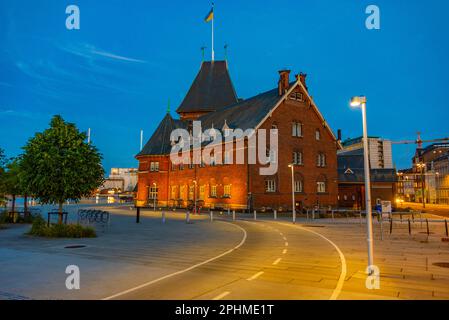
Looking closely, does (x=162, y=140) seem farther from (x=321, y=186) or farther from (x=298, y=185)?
(x=321, y=186)

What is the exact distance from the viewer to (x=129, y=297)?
7.54 meters

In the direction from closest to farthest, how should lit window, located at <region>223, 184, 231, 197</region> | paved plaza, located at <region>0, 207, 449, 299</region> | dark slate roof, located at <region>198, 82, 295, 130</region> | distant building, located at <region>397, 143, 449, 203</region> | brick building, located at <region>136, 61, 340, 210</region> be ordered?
1. paved plaza, located at <region>0, 207, 449, 299</region>
2. brick building, located at <region>136, 61, 340, 210</region>
3. dark slate roof, located at <region>198, 82, 295, 130</region>
4. lit window, located at <region>223, 184, 231, 197</region>
5. distant building, located at <region>397, 143, 449, 203</region>

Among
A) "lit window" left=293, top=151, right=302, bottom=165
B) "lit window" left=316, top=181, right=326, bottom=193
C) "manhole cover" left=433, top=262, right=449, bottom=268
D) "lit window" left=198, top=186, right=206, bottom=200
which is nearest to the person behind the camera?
"manhole cover" left=433, top=262, right=449, bottom=268

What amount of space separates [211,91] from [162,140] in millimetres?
14492

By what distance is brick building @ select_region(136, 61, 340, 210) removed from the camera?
143 feet

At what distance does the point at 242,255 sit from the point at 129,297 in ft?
21.2

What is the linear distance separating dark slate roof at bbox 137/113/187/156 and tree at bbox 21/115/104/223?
40371mm

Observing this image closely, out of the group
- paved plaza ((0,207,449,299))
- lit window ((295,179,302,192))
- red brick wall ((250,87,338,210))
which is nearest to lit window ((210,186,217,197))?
red brick wall ((250,87,338,210))

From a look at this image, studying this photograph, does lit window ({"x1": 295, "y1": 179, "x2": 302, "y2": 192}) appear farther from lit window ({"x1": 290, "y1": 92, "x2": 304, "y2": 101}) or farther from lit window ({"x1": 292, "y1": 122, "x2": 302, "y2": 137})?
lit window ({"x1": 290, "y1": 92, "x2": 304, "y2": 101})
